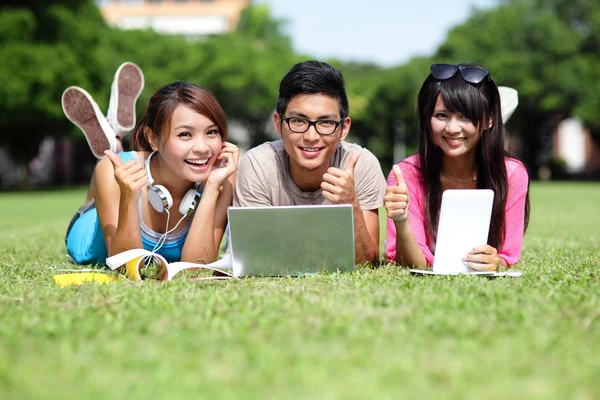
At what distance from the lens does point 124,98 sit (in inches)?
269

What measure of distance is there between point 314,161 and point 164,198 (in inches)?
40.8

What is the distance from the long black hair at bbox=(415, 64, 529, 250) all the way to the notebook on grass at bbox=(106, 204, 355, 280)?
911mm

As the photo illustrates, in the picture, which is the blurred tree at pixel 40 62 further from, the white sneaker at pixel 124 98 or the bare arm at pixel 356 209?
the bare arm at pixel 356 209

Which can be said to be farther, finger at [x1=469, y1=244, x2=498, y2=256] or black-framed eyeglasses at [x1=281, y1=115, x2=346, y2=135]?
black-framed eyeglasses at [x1=281, y1=115, x2=346, y2=135]

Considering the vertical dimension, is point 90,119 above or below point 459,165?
above

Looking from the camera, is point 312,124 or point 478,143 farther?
point 478,143

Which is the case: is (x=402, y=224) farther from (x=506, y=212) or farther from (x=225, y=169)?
(x=225, y=169)

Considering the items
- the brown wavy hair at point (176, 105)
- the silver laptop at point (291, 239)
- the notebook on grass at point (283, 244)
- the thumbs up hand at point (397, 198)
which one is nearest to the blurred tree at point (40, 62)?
the brown wavy hair at point (176, 105)

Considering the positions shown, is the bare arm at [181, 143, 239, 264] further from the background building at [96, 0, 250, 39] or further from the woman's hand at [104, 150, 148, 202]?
the background building at [96, 0, 250, 39]

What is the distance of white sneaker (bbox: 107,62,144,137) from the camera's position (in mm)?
6660

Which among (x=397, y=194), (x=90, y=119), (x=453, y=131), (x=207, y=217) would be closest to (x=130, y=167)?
(x=207, y=217)

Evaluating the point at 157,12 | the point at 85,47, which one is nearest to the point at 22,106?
the point at 85,47

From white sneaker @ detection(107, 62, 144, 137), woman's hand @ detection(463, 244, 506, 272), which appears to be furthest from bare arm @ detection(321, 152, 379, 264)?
white sneaker @ detection(107, 62, 144, 137)

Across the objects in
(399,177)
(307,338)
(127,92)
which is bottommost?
(307,338)
